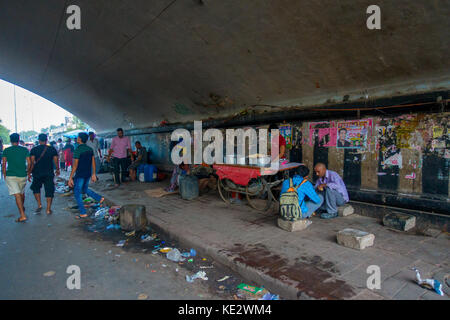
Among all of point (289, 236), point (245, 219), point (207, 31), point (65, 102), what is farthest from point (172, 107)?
point (65, 102)

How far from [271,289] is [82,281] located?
7.64 ft

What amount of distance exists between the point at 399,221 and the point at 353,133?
184cm

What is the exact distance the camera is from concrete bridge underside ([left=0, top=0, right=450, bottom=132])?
4395 millimetres

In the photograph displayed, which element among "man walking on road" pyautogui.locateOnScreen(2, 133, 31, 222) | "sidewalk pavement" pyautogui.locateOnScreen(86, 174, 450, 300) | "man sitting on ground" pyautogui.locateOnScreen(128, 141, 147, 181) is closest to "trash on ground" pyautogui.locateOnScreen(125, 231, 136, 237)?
"sidewalk pavement" pyautogui.locateOnScreen(86, 174, 450, 300)

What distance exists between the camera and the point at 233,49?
21.0 feet

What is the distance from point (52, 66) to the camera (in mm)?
12250

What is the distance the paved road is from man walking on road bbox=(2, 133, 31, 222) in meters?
0.76

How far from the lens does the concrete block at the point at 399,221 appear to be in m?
4.55

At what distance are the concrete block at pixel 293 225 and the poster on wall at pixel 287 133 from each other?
2389 mm

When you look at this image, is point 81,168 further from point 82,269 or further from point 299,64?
point 299,64

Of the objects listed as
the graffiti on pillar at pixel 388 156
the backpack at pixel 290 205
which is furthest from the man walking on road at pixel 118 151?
the graffiti on pillar at pixel 388 156

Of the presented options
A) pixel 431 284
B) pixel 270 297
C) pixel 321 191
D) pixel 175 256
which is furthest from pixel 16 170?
pixel 431 284

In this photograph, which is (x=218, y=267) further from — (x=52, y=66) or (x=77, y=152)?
(x=52, y=66)

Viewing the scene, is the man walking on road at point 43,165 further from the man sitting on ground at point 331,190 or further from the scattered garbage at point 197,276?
the man sitting on ground at point 331,190
